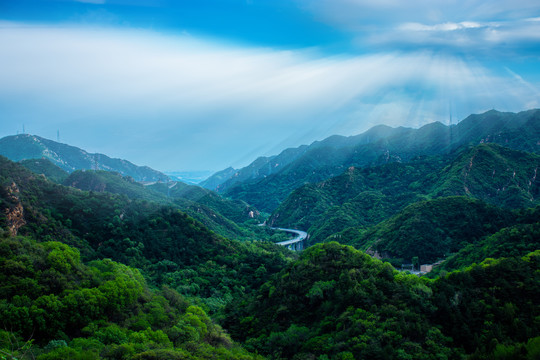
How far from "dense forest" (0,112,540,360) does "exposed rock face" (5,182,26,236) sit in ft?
0.52

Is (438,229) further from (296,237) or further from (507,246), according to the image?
(296,237)

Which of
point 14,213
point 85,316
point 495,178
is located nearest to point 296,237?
point 495,178

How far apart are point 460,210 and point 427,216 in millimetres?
6937

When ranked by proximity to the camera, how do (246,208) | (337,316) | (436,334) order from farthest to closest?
→ (246,208) < (337,316) < (436,334)

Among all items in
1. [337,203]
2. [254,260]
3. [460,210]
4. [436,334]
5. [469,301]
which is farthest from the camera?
[337,203]

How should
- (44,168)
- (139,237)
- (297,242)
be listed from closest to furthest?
(139,237) → (297,242) → (44,168)

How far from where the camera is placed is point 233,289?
50438 mm

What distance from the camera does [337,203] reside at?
149 meters

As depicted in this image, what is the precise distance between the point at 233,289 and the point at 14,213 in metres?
29.0

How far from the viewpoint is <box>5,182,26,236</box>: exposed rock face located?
38375 mm

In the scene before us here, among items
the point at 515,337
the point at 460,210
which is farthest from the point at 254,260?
the point at 460,210

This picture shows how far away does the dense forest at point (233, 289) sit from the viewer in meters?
22.6

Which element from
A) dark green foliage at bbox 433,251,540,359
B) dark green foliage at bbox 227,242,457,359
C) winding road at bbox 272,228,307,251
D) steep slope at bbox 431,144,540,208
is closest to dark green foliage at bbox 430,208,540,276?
dark green foliage at bbox 433,251,540,359

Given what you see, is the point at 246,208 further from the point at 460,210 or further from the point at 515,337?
the point at 515,337
